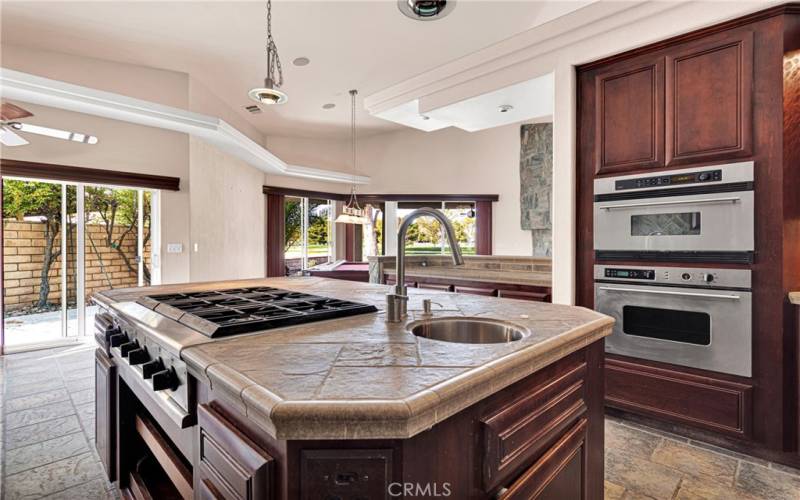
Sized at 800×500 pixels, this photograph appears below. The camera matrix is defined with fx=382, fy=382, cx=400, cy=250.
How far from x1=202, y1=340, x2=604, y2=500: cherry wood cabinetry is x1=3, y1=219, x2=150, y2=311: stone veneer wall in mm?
5214

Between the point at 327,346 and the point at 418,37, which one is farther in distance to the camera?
the point at 418,37

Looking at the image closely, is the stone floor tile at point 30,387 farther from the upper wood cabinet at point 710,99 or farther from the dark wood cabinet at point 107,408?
the upper wood cabinet at point 710,99

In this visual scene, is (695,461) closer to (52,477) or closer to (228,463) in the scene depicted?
(228,463)

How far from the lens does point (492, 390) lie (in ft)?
2.54

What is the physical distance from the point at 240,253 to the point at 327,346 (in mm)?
5861

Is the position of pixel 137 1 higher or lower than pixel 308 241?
higher

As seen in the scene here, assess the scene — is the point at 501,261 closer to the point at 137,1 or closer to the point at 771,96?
the point at 771,96

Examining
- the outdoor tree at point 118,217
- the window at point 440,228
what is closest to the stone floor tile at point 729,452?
the window at point 440,228

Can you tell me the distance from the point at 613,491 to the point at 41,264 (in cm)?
607

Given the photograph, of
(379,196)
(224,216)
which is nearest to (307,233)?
(379,196)

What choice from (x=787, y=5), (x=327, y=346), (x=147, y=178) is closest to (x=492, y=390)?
(x=327, y=346)

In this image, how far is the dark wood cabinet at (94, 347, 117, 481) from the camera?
5.29 ft

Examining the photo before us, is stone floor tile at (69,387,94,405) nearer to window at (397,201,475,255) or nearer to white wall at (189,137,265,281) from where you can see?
white wall at (189,137,265,281)

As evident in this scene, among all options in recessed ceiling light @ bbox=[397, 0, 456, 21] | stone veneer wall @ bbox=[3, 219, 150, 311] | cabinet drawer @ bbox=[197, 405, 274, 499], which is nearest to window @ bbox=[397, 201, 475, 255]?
recessed ceiling light @ bbox=[397, 0, 456, 21]
